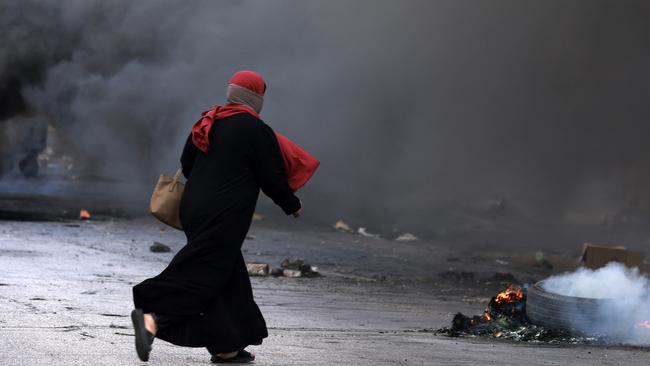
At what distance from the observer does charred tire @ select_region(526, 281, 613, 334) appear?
641 cm

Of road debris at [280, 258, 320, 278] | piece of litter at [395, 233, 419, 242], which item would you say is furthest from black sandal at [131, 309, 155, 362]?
piece of litter at [395, 233, 419, 242]

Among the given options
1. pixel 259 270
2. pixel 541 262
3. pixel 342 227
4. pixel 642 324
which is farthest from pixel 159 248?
pixel 642 324

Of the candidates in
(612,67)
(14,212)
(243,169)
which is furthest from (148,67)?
(243,169)

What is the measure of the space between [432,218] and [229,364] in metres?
14.3

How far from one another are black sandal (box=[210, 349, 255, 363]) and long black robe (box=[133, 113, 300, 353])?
0.38 ft

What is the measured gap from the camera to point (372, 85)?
1884 cm

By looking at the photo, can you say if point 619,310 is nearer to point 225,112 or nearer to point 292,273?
point 225,112

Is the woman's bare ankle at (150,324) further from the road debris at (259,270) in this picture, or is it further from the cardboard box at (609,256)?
the cardboard box at (609,256)

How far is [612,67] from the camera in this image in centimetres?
2008

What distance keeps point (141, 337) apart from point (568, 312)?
2.85 metres

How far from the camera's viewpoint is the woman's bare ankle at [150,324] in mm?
4832

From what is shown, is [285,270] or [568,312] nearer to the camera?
[568,312]

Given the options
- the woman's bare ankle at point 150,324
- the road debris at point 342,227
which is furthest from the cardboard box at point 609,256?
the road debris at point 342,227

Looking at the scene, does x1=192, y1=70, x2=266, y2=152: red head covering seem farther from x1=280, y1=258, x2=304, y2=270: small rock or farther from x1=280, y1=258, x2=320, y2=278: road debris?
x1=280, y1=258, x2=304, y2=270: small rock
